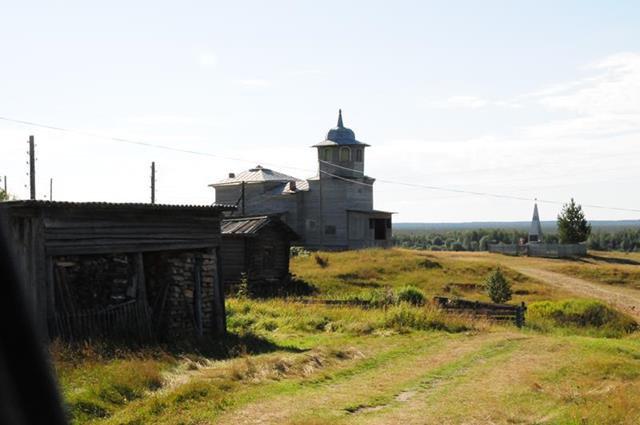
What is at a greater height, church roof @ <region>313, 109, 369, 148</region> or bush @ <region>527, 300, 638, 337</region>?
church roof @ <region>313, 109, 369, 148</region>

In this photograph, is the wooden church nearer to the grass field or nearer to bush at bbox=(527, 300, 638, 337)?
bush at bbox=(527, 300, 638, 337)

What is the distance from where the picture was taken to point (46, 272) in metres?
16.7

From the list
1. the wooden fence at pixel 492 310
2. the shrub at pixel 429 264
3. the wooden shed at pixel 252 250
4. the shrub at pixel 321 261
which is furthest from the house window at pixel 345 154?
the wooden fence at pixel 492 310

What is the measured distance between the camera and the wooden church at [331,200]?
6219cm

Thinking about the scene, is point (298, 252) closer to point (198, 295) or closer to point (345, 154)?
point (345, 154)

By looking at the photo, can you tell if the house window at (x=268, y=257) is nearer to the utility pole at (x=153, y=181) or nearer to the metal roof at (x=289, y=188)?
the utility pole at (x=153, y=181)

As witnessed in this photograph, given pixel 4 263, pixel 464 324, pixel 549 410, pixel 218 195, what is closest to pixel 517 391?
pixel 549 410

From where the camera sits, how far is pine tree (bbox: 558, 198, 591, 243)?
75.6m

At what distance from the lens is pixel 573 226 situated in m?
75.8

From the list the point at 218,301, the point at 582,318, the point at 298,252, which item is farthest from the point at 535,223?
the point at 218,301

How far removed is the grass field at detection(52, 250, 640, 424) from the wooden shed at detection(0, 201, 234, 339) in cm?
153

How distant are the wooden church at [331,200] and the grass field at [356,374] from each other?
36513mm

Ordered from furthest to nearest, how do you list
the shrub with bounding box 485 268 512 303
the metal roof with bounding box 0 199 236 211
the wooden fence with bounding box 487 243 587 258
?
1. the wooden fence with bounding box 487 243 587 258
2. the shrub with bounding box 485 268 512 303
3. the metal roof with bounding box 0 199 236 211

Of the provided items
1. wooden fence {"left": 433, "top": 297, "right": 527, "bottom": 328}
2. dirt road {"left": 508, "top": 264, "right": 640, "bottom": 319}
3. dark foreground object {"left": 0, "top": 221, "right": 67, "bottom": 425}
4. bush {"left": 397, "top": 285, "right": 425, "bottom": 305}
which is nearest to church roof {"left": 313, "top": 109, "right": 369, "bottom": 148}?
dirt road {"left": 508, "top": 264, "right": 640, "bottom": 319}
